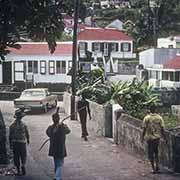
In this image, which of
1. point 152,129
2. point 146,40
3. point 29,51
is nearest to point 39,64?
point 29,51

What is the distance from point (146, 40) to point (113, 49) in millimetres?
13398

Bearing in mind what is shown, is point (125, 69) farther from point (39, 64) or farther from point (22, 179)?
point (22, 179)

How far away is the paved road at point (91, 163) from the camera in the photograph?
14.9 metres

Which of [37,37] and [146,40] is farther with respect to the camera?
[146,40]

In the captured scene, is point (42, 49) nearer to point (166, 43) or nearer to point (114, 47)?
point (114, 47)

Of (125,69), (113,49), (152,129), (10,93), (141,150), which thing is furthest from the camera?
(113,49)

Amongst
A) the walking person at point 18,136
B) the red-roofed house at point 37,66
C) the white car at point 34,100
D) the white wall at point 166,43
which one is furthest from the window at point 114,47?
the walking person at point 18,136

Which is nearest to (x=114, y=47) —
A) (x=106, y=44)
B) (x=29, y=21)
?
(x=106, y=44)

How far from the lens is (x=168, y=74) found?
55375 millimetres

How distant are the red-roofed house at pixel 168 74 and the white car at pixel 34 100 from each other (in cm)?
1680

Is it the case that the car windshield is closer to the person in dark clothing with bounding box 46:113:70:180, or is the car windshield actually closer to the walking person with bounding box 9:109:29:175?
the walking person with bounding box 9:109:29:175

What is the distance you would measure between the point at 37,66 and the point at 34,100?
22.3 meters

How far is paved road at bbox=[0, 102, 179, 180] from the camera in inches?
588

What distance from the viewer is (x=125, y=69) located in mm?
62375
